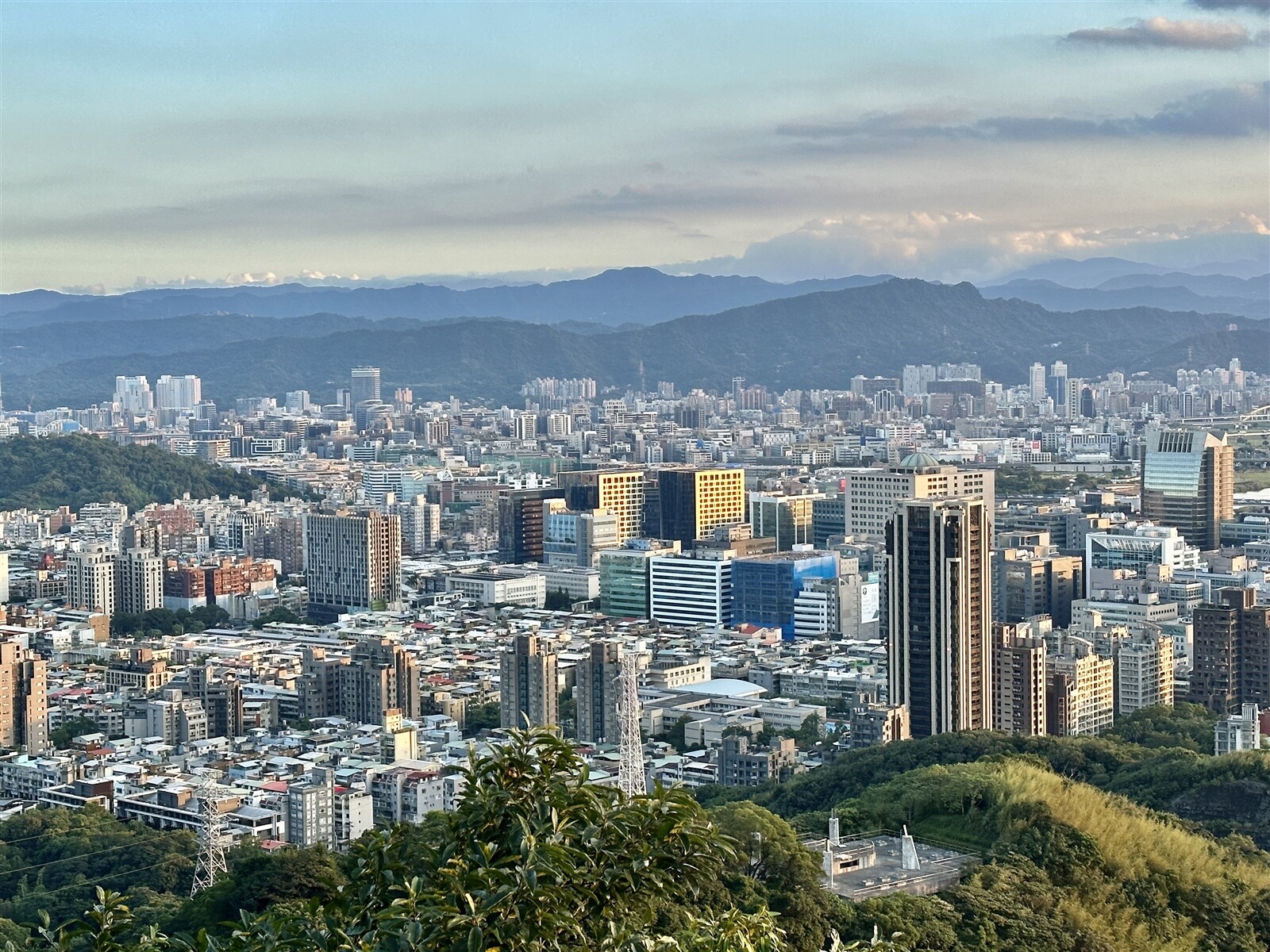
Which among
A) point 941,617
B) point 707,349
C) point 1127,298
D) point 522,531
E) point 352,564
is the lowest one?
point 352,564

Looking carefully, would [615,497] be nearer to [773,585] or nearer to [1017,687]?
[773,585]

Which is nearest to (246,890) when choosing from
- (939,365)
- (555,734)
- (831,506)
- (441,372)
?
(555,734)

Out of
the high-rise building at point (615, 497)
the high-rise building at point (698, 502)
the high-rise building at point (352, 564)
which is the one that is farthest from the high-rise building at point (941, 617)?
the high-rise building at point (615, 497)

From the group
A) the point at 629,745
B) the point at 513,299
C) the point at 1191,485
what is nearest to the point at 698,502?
the point at 1191,485

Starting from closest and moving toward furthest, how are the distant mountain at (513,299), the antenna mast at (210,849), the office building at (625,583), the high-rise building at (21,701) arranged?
1. the antenna mast at (210,849)
2. the high-rise building at (21,701)
3. the office building at (625,583)
4. the distant mountain at (513,299)

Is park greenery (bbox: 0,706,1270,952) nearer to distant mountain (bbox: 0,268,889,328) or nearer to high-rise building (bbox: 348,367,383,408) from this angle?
high-rise building (bbox: 348,367,383,408)

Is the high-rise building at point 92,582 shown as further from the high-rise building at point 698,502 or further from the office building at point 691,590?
the high-rise building at point 698,502

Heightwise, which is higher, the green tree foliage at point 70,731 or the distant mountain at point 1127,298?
the distant mountain at point 1127,298
